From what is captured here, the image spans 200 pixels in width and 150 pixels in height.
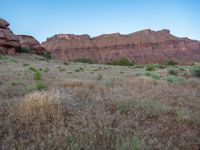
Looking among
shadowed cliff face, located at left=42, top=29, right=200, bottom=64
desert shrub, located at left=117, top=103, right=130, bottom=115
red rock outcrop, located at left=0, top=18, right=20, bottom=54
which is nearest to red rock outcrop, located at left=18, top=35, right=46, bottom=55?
red rock outcrop, located at left=0, top=18, right=20, bottom=54

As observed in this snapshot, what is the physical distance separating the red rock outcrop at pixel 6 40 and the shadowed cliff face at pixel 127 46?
280 feet

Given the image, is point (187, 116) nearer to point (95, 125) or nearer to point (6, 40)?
point (95, 125)

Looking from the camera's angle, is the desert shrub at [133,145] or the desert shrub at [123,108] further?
the desert shrub at [123,108]

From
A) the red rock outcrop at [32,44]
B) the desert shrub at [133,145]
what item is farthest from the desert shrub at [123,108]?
the red rock outcrop at [32,44]

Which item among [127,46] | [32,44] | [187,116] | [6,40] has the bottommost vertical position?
[187,116]

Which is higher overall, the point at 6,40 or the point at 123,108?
the point at 6,40

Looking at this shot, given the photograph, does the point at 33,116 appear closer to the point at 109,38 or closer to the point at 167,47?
the point at 167,47

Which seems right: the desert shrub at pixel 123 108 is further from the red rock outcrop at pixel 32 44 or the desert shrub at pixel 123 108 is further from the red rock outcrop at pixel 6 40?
the red rock outcrop at pixel 32 44

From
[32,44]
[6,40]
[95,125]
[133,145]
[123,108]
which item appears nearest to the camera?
[133,145]

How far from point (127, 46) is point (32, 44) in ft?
300

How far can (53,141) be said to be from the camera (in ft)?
10.7

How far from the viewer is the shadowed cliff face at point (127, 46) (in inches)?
5256

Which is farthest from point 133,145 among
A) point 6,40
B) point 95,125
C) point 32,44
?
point 32,44

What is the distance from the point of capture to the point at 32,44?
56.8m
